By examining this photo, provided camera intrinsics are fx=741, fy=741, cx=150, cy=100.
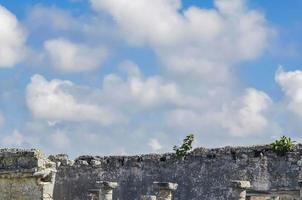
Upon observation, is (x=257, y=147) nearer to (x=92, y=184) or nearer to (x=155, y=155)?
(x=155, y=155)

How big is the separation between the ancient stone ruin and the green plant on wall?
137mm

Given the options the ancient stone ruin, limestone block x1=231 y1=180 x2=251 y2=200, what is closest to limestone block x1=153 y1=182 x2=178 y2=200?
the ancient stone ruin

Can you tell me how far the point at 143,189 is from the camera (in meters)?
23.1

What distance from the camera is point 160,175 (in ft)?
74.6

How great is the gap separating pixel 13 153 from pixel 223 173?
6.80m

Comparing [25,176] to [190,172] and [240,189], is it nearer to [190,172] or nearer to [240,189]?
[240,189]

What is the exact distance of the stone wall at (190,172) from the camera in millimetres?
20188

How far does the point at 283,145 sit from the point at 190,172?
123 inches

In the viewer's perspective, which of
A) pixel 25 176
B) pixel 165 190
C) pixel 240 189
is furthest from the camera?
pixel 165 190

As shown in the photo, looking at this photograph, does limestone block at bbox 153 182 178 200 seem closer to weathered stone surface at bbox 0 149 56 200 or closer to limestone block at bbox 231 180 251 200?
limestone block at bbox 231 180 251 200

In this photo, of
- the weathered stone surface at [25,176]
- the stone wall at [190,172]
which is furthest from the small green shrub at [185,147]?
the weathered stone surface at [25,176]

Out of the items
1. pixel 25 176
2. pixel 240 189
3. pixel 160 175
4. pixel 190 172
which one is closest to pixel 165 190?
pixel 240 189

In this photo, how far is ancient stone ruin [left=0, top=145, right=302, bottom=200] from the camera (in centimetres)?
1678

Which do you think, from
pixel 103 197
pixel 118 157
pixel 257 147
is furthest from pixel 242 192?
pixel 118 157
